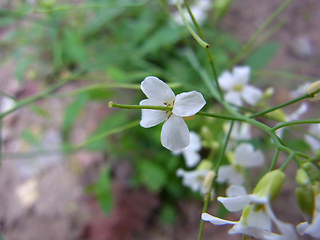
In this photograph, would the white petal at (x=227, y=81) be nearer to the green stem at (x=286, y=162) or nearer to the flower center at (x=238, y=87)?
the flower center at (x=238, y=87)

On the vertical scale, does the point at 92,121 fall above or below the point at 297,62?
below

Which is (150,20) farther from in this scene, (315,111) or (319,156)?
(319,156)

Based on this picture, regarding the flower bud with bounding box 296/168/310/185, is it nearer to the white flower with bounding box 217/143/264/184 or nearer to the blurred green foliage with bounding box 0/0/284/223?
A: the white flower with bounding box 217/143/264/184

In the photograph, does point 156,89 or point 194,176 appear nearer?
point 156,89

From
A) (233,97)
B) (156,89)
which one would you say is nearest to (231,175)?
(233,97)

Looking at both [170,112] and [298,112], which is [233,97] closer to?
[298,112]

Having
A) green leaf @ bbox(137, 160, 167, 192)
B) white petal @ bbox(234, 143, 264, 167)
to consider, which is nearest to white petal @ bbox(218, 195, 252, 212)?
white petal @ bbox(234, 143, 264, 167)

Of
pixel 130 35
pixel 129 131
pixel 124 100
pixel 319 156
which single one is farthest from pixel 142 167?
pixel 319 156

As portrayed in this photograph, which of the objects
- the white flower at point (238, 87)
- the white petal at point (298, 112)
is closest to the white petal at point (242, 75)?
the white flower at point (238, 87)
